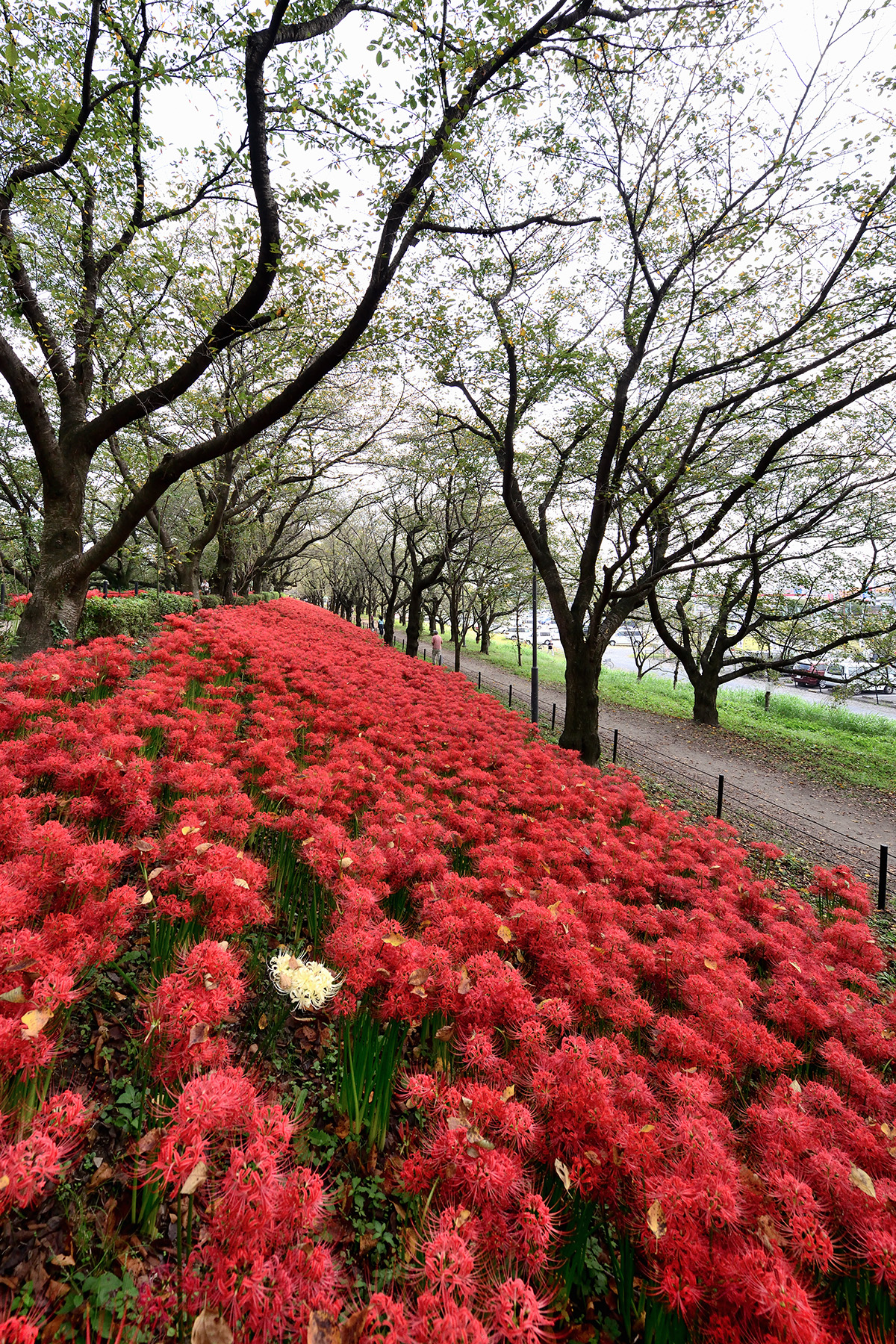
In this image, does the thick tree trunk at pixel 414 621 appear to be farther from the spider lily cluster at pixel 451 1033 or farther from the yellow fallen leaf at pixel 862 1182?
the yellow fallen leaf at pixel 862 1182

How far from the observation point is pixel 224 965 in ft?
6.15

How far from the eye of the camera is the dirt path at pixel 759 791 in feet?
26.3

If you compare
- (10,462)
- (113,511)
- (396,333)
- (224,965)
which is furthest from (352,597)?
(224,965)

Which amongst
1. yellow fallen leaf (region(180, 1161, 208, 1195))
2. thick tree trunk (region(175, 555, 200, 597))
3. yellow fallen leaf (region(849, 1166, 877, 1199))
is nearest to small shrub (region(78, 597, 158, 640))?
thick tree trunk (region(175, 555, 200, 597))

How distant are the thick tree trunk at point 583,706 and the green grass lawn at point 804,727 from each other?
727 cm

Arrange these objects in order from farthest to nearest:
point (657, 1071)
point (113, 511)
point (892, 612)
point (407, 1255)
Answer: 1. point (113, 511)
2. point (892, 612)
3. point (657, 1071)
4. point (407, 1255)

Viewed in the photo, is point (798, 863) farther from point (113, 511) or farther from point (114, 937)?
point (113, 511)

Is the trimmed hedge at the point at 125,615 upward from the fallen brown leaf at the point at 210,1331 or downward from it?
upward

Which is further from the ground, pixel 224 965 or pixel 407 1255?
pixel 224 965

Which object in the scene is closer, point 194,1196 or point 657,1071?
point 194,1196

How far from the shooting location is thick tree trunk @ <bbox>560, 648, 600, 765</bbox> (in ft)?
30.8

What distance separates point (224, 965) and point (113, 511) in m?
25.5

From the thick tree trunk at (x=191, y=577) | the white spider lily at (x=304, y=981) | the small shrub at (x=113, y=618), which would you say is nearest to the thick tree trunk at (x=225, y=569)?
the thick tree trunk at (x=191, y=577)

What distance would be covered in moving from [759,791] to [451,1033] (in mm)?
10998
